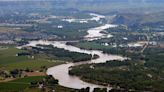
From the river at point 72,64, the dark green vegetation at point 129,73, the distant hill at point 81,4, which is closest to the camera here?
the dark green vegetation at point 129,73

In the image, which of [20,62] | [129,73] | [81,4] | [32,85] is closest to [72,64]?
[20,62]

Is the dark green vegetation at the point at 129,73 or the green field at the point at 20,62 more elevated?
the dark green vegetation at the point at 129,73

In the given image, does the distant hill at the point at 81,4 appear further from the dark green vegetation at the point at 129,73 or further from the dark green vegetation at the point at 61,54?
the dark green vegetation at the point at 129,73

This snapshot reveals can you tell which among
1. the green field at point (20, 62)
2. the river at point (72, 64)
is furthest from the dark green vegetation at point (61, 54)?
the green field at point (20, 62)

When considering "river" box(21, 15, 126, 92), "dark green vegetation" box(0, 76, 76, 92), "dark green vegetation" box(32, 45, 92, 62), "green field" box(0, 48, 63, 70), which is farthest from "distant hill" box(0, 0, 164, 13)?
"dark green vegetation" box(0, 76, 76, 92)

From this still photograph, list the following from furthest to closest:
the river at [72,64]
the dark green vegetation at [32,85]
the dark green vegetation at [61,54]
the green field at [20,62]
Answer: the dark green vegetation at [61,54]
the green field at [20,62]
the river at [72,64]
the dark green vegetation at [32,85]

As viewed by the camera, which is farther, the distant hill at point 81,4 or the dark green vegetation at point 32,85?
the distant hill at point 81,4

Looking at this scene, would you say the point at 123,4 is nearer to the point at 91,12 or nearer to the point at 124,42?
the point at 91,12

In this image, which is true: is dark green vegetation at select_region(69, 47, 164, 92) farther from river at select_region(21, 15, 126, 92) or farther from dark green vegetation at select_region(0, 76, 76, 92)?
dark green vegetation at select_region(0, 76, 76, 92)
